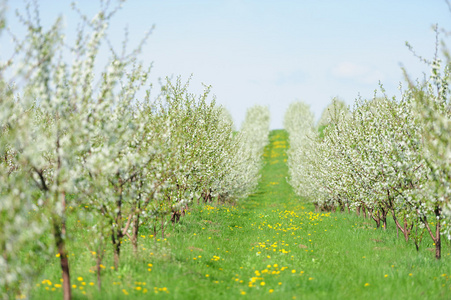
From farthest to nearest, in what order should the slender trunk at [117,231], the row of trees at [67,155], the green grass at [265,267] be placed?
1. the slender trunk at [117,231]
2. the green grass at [265,267]
3. the row of trees at [67,155]

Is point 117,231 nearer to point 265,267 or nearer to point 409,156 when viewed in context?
point 265,267

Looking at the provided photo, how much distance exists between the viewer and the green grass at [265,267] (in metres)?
7.67

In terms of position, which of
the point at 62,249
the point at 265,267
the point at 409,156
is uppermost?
the point at 409,156

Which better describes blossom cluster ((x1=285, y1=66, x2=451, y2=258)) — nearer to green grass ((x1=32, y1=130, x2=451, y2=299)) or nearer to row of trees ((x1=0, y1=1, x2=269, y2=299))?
green grass ((x1=32, y1=130, x2=451, y2=299))

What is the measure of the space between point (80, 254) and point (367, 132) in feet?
35.3

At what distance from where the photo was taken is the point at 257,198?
3950 centimetres

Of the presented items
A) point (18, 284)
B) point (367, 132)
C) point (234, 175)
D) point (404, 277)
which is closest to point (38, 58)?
point (18, 284)

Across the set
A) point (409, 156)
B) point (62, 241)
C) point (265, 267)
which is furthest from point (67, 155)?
point (409, 156)

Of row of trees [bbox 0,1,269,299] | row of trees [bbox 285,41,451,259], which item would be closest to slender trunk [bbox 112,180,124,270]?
row of trees [bbox 0,1,269,299]

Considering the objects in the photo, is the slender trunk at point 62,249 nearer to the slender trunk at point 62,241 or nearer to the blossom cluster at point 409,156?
the slender trunk at point 62,241

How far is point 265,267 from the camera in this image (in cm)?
991

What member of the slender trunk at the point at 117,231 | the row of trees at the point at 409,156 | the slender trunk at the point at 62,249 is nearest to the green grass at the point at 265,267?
the slender trunk at the point at 117,231

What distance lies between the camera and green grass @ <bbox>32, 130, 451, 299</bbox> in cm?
767

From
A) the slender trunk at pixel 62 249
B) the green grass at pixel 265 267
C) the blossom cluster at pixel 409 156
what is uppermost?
the blossom cluster at pixel 409 156
